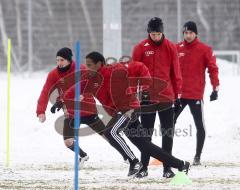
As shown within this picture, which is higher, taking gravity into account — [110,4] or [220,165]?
[110,4]

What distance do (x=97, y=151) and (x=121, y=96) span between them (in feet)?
13.3

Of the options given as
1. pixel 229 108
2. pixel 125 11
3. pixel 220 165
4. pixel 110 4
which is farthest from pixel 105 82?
pixel 125 11

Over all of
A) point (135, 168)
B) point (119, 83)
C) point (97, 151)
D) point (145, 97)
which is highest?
point (119, 83)

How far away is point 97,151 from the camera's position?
50.0 feet

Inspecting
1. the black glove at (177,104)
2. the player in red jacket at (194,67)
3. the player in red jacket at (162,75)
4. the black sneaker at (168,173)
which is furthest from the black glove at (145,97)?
the player in red jacket at (194,67)

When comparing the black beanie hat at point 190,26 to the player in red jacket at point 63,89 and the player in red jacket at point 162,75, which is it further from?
the player in red jacket at point 63,89

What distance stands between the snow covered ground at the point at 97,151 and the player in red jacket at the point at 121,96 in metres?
0.44

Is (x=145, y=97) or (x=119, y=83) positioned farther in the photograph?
(x=145, y=97)

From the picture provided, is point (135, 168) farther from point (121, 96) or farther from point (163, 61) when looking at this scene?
point (163, 61)

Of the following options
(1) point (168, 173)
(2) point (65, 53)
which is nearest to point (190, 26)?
(2) point (65, 53)

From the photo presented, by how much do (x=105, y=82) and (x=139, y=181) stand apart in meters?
1.27

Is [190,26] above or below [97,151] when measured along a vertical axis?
above

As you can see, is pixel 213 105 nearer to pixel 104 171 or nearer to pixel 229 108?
pixel 229 108

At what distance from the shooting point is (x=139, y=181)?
36.1 feet
